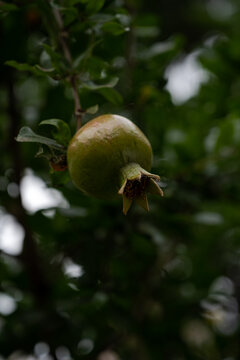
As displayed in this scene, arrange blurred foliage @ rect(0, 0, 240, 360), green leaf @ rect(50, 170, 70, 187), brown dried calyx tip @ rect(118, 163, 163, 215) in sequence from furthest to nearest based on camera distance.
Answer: blurred foliage @ rect(0, 0, 240, 360) → green leaf @ rect(50, 170, 70, 187) → brown dried calyx tip @ rect(118, 163, 163, 215)

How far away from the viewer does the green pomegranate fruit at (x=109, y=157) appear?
668 mm

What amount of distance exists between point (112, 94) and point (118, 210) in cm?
43

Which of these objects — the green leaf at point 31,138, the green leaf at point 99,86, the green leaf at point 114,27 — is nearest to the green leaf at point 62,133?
the green leaf at point 31,138

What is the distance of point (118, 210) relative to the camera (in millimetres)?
1253

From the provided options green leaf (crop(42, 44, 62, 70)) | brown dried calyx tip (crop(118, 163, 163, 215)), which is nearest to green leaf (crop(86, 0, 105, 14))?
green leaf (crop(42, 44, 62, 70))

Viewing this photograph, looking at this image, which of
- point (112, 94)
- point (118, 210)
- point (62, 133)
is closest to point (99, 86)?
point (112, 94)

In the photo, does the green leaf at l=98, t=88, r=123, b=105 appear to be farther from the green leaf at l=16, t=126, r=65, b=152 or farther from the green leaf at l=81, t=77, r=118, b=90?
the green leaf at l=16, t=126, r=65, b=152

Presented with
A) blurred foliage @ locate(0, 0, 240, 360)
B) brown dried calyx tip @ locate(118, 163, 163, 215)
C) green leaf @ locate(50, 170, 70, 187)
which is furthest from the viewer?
blurred foliage @ locate(0, 0, 240, 360)

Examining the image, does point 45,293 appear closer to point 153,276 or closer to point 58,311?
point 58,311

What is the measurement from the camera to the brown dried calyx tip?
2.19 ft

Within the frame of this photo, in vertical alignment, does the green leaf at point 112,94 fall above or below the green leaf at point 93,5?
below

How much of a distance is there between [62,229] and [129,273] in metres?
0.25

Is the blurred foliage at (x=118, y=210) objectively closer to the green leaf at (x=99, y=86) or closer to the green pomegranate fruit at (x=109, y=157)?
the green leaf at (x=99, y=86)

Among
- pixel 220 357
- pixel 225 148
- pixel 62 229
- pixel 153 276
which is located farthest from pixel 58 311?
pixel 220 357
